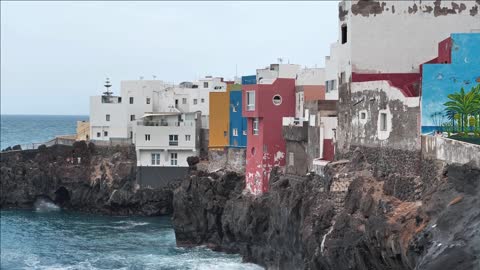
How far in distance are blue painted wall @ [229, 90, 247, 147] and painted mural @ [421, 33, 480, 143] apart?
1327 inches

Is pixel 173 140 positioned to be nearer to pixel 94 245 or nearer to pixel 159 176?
pixel 159 176

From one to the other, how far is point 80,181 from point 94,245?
21.5m

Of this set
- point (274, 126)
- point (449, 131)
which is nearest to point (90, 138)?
point (274, 126)

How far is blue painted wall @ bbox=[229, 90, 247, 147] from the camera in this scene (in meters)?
73.1

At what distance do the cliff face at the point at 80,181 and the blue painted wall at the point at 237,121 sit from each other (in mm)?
14287

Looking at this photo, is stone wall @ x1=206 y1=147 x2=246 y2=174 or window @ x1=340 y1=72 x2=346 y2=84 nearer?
window @ x1=340 y1=72 x2=346 y2=84

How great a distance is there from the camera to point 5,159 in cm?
9675

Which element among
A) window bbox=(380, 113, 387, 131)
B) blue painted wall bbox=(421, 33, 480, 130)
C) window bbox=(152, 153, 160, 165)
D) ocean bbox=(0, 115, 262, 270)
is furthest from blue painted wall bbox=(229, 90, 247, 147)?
blue painted wall bbox=(421, 33, 480, 130)

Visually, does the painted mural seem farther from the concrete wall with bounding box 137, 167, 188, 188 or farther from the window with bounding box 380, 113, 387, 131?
the concrete wall with bounding box 137, 167, 188, 188

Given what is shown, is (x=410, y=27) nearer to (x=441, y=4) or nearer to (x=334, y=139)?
(x=441, y=4)

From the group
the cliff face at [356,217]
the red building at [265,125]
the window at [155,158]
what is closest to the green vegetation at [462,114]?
the cliff face at [356,217]

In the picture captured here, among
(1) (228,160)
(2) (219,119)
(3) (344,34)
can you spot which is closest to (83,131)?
(2) (219,119)

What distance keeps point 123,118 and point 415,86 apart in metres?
54.3

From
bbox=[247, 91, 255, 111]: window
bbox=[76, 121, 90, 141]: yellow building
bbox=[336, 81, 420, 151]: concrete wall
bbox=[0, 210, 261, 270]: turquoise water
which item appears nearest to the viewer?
bbox=[336, 81, 420, 151]: concrete wall
